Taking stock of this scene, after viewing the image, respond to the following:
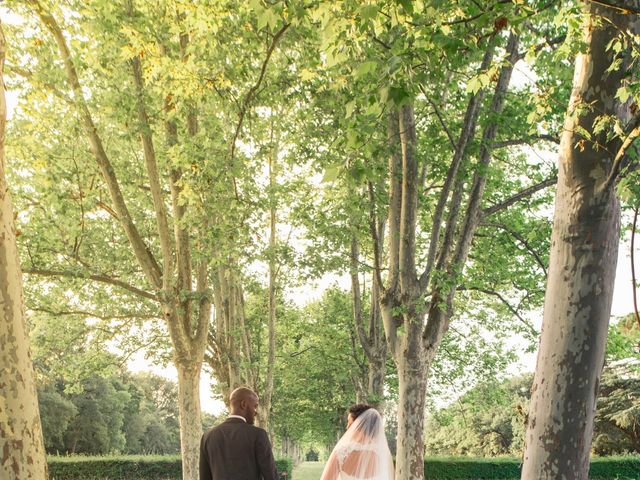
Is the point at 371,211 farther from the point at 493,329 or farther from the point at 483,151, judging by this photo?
the point at 493,329

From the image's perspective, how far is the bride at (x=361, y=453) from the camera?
22.6 feet

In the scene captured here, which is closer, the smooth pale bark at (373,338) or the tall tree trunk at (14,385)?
the tall tree trunk at (14,385)

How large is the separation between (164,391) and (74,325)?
5541cm

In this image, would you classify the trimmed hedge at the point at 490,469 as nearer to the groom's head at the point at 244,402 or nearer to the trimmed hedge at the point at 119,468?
the trimmed hedge at the point at 119,468

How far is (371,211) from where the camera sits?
44.9 ft

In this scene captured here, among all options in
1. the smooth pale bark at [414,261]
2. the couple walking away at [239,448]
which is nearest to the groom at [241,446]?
the couple walking away at [239,448]

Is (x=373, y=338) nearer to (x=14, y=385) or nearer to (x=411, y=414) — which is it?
(x=411, y=414)

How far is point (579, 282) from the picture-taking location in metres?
4.56

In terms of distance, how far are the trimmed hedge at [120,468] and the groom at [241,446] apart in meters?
24.7

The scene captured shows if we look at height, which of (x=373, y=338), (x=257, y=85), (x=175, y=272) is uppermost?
(x=257, y=85)

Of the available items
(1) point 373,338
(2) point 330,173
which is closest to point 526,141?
(2) point 330,173

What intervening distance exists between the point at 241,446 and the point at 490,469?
24.8m

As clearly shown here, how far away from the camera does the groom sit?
5.38 metres

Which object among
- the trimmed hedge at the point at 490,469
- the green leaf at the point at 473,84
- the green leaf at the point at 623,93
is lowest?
the trimmed hedge at the point at 490,469
